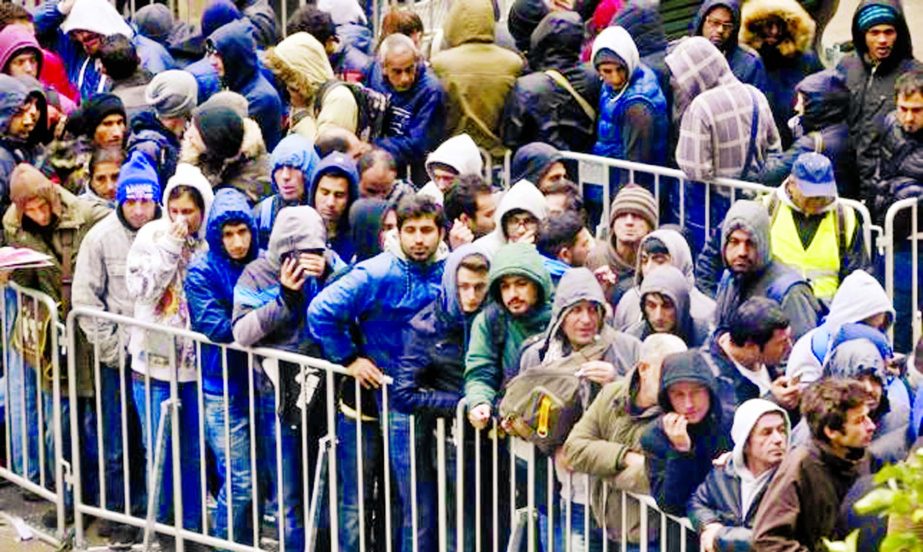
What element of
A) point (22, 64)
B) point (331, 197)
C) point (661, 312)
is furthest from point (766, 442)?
point (22, 64)

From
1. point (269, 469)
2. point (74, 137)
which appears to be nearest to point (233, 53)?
point (74, 137)

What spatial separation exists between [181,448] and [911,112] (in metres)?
3.87

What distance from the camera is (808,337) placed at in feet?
36.1

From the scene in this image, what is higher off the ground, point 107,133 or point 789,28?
point 789,28

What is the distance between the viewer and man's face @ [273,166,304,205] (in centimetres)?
1339

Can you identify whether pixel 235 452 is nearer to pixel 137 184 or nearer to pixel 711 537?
pixel 137 184

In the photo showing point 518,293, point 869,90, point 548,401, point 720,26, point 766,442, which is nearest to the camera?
point 766,442

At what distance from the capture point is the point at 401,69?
14.9 metres

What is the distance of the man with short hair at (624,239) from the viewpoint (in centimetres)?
1248

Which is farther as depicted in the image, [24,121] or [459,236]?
[24,121]

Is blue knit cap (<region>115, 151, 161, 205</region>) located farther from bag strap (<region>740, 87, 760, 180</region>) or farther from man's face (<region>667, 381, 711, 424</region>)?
man's face (<region>667, 381, 711, 424</region>)

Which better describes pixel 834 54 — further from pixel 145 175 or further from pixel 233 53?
pixel 145 175

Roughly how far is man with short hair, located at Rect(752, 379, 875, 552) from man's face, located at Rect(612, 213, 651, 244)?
3021 mm

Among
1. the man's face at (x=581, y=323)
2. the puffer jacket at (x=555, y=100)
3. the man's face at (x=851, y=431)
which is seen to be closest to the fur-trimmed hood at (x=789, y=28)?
the puffer jacket at (x=555, y=100)
